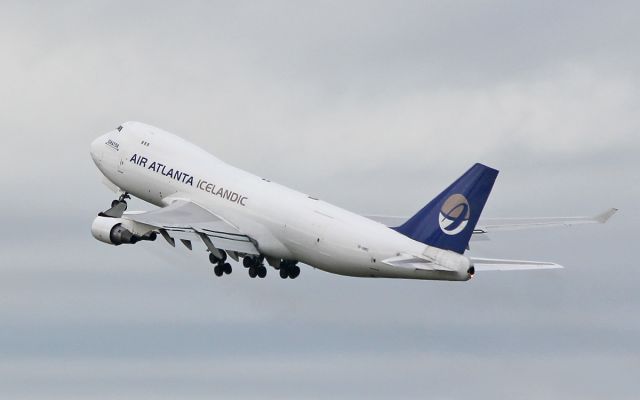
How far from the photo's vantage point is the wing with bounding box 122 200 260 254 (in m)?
82.4

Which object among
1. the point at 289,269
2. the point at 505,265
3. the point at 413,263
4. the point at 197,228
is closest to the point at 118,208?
the point at 197,228

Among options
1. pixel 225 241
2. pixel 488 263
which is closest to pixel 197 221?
pixel 225 241

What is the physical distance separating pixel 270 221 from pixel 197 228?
11.7ft

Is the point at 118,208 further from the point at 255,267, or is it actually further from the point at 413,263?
the point at 413,263

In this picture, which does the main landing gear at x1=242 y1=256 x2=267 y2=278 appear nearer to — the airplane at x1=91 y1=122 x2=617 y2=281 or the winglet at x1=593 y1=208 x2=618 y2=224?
the airplane at x1=91 y1=122 x2=617 y2=281

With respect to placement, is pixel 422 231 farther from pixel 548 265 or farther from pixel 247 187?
pixel 247 187

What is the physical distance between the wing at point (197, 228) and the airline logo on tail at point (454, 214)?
11867 millimetres

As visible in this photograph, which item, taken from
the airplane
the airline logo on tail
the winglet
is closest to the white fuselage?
the airplane

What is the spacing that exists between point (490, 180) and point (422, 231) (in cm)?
422

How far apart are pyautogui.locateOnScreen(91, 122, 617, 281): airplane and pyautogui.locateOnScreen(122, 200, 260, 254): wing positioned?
49 mm

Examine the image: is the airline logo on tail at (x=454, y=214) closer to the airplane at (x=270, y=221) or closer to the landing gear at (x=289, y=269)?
the airplane at (x=270, y=221)

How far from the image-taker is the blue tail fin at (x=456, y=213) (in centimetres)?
7431

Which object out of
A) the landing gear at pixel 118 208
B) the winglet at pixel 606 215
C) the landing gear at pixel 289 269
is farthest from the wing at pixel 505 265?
the landing gear at pixel 118 208

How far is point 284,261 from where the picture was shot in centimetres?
8575
